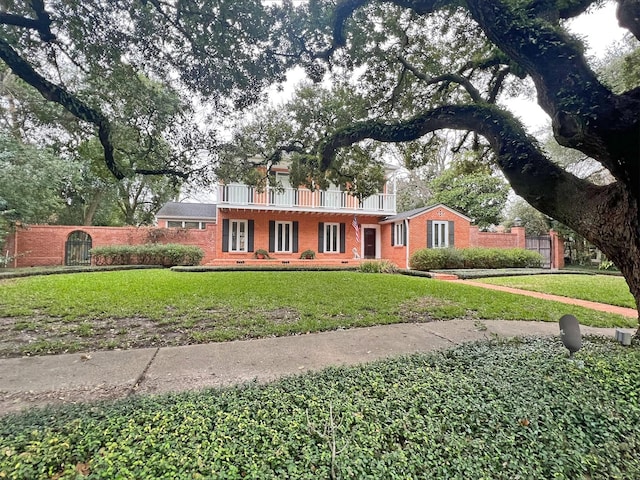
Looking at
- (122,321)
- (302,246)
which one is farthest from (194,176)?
(302,246)

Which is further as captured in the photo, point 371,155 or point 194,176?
point 371,155

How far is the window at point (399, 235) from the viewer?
52.4ft

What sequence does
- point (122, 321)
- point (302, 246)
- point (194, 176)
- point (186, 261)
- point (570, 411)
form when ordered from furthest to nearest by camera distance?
point (302, 246)
point (186, 261)
point (194, 176)
point (122, 321)
point (570, 411)

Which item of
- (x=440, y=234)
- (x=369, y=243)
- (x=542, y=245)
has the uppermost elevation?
(x=440, y=234)

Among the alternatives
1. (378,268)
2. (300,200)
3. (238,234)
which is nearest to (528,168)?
(378,268)

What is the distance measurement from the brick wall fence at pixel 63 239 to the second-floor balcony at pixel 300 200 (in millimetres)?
2116

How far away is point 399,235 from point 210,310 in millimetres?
12708

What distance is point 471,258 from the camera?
→ 1434 centimetres

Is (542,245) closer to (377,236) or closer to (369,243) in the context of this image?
(377,236)

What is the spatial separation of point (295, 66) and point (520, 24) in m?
3.70

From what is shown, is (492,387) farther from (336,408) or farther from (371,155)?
(371,155)

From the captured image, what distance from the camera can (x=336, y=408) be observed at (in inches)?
79.5

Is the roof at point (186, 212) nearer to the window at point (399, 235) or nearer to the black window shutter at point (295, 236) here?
the black window shutter at point (295, 236)

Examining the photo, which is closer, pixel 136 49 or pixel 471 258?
pixel 136 49
